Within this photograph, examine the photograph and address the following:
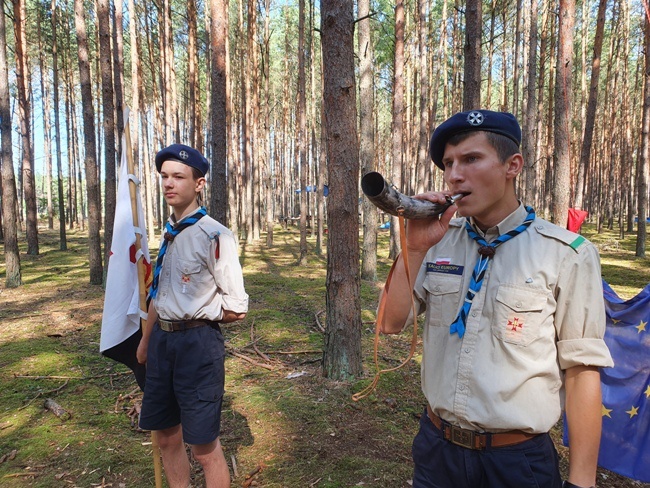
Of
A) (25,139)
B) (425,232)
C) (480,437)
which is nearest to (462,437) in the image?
(480,437)

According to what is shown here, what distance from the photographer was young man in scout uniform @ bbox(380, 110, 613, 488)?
4.42ft

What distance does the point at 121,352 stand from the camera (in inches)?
114

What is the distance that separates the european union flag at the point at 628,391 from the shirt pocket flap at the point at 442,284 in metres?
2.41

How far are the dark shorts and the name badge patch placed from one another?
1526 millimetres

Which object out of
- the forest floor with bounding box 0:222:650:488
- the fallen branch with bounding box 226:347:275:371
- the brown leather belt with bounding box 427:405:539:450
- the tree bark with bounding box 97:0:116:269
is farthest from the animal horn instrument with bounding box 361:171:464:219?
the tree bark with bounding box 97:0:116:269

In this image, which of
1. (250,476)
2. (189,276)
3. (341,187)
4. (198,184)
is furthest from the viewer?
(341,187)

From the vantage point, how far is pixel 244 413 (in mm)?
4094

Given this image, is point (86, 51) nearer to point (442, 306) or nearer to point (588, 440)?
point (442, 306)

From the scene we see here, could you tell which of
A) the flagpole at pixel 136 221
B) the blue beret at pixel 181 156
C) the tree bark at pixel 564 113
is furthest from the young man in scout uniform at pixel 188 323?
the tree bark at pixel 564 113

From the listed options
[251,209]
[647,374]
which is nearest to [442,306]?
[647,374]

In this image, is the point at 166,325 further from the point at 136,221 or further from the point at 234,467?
the point at 234,467

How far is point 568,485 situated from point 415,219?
1013 millimetres

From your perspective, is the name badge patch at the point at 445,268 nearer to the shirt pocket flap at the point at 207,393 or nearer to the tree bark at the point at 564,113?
the shirt pocket flap at the point at 207,393

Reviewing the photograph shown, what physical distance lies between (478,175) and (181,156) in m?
1.90
